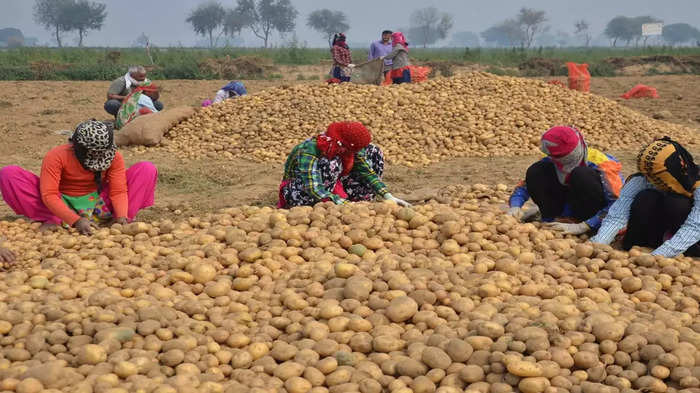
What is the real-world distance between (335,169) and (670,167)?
6.87ft

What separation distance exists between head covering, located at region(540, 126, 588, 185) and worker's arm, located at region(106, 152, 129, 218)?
8.89 ft

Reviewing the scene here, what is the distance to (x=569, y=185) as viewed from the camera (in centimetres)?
389

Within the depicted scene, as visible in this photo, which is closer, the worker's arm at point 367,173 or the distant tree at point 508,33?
the worker's arm at point 367,173

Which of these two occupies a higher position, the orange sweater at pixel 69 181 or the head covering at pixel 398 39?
the head covering at pixel 398 39

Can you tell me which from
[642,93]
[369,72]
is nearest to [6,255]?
[369,72]

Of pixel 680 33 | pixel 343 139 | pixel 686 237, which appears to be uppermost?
pixel 680 33

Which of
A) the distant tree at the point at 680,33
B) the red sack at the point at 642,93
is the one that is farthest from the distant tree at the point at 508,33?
the red sack at the point at 642,93

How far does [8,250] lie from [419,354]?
2355mm

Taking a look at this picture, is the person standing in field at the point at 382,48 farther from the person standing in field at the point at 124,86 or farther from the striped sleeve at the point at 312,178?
the striped sleeve at the point at 312,178

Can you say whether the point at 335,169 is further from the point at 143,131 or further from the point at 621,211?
the point at 143,131

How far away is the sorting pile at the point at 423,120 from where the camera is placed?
25.3ft

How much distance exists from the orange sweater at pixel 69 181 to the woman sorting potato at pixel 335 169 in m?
1.13

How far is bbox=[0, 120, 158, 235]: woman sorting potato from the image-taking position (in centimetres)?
403

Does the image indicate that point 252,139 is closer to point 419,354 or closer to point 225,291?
point 225,291
